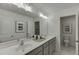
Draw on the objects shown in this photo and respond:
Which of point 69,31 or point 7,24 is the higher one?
point 7,24

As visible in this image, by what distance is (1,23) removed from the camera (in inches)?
61.0

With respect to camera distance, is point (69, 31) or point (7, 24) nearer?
point (7, 24)

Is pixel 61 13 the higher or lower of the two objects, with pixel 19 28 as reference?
higher

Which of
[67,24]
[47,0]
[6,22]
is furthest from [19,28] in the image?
[67,24]

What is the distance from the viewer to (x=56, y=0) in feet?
4.74

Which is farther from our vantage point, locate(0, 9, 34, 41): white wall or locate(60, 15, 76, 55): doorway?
locate(60, 15, 76, 55): doorway

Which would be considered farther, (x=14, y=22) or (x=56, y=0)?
(x=14, y=22)

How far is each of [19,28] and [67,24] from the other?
3973mm

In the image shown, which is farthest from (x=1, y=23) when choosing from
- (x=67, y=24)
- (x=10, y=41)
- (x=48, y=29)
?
(x=67, y=24)

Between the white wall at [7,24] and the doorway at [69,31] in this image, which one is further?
the doorway at [69,31]

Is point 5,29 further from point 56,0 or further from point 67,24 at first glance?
point 67,24
